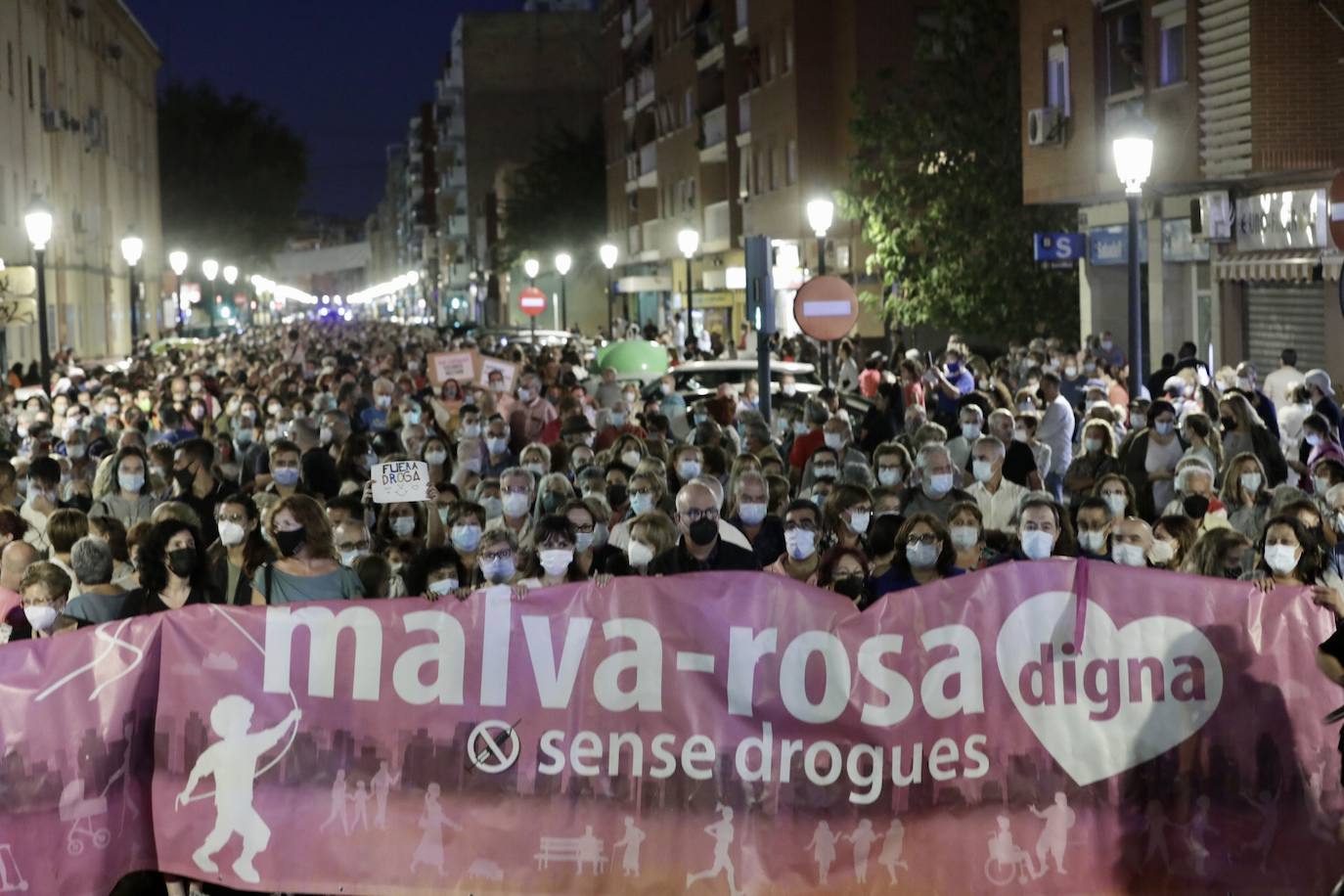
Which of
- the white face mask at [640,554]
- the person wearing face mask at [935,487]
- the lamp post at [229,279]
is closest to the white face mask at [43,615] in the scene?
the white face mask at [640,554]

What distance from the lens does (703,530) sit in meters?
10.7

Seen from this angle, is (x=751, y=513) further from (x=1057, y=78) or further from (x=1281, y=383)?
(x=1057, y=78)

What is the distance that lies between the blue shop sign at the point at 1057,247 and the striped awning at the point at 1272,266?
4.51m

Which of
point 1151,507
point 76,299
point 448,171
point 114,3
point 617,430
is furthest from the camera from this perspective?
point 448,171

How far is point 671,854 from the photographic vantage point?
26.2ft

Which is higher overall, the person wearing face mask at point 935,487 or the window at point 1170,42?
the window at point 1170,42

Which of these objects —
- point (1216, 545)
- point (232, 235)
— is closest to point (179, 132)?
point (232, 235)

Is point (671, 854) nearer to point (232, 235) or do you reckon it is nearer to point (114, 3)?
point (114, 3)

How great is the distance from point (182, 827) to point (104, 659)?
2.34ft

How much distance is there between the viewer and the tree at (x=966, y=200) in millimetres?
37844

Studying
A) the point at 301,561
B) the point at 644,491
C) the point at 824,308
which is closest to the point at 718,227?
the point at 824,308

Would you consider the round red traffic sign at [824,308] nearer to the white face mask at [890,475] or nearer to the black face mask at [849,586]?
the white face mask at [890,475]

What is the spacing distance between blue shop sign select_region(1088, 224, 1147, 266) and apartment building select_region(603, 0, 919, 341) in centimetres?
672

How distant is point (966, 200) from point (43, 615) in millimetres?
29906
